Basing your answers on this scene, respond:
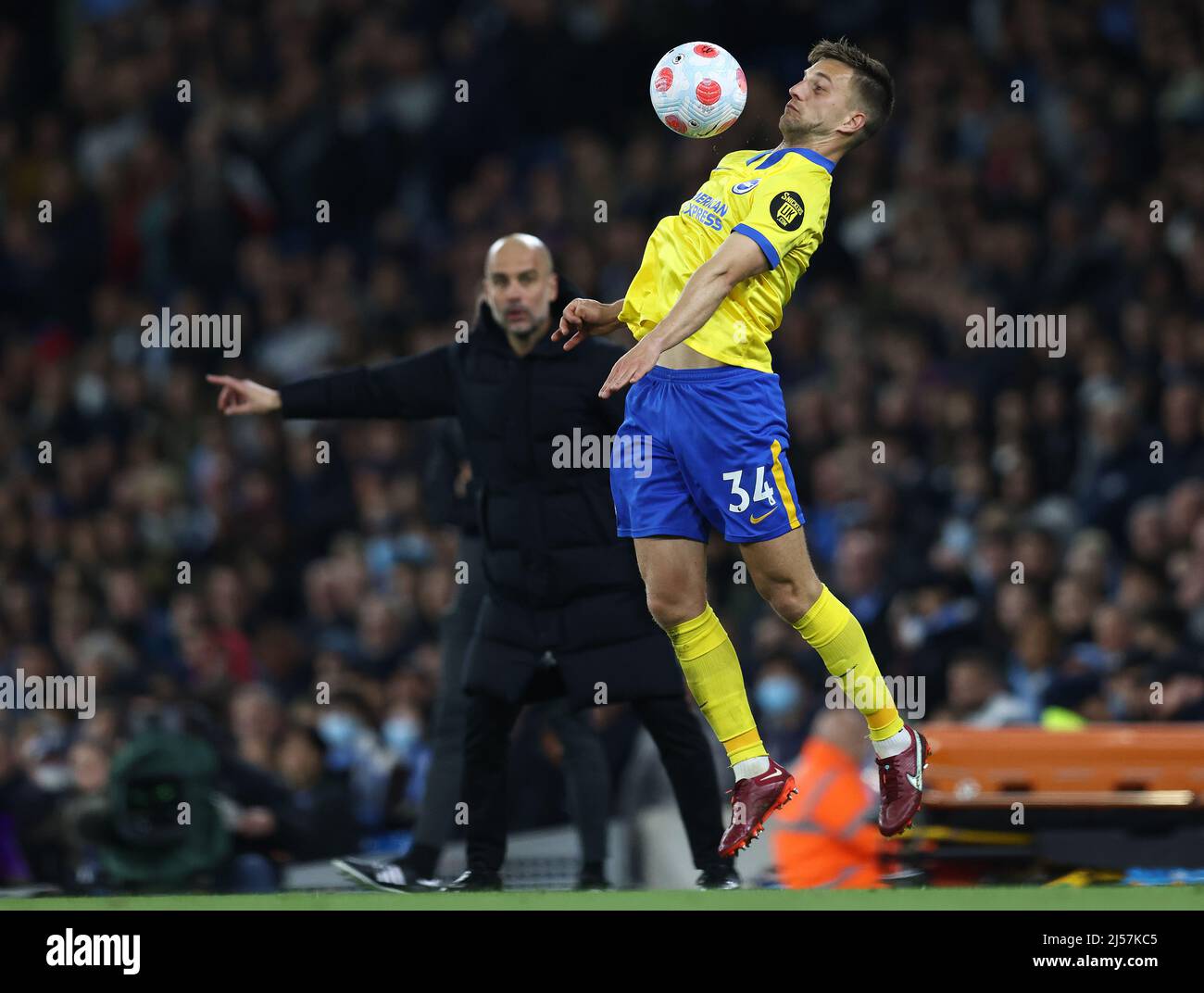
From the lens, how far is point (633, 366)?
530 centimetres

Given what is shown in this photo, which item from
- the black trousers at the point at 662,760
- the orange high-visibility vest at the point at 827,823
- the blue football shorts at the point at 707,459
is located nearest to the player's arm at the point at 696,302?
the blue football shorts at the point at 707,459

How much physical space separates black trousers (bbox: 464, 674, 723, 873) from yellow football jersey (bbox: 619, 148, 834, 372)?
1.28 metres

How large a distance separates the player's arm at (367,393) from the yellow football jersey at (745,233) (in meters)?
1.16

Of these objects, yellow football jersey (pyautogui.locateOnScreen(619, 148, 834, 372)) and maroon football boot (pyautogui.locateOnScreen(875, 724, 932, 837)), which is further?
maroon football boot (pyautogui.locateOnScreen(875, 724, 932, 837))

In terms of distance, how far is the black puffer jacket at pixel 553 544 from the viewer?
21.5ft

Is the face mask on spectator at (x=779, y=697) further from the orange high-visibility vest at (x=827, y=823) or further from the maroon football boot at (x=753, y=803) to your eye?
the maroon football boot at (x=753, y=803)

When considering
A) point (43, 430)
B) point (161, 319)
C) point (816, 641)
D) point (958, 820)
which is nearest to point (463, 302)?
point (161, 319)

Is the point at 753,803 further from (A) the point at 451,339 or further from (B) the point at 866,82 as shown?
(A) the point at 451,339

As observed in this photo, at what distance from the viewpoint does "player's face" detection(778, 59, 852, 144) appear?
228 inches

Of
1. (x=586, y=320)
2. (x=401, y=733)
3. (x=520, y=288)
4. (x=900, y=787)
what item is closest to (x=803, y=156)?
(x=586, y=320)

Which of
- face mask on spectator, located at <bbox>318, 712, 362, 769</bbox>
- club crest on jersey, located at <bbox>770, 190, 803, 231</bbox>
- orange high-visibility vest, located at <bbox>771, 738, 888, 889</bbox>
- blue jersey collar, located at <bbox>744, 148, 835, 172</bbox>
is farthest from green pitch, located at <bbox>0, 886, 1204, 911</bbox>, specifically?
face mask on spectator, located at <bbox>318, 712, 362, 769</bbox>

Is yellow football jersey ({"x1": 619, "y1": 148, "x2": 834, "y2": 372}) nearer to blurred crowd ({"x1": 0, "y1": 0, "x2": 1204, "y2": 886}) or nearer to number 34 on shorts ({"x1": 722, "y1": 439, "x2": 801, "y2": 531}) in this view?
number 34 on shorts ({"x1": 722, "y1": 439, "x2": 801, "y2": 531})

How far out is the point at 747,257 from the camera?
5.51m

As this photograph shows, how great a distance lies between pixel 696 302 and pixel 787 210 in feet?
1.27
